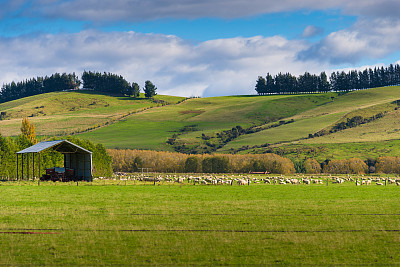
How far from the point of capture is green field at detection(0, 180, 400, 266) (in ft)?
50.0

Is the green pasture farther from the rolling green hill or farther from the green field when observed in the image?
the green field

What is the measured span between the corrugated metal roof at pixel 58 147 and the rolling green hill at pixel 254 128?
7128 cm

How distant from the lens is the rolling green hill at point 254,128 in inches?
5143

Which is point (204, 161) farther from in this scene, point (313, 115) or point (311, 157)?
point (313, 115)

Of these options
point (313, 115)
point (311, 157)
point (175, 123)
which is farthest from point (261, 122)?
point (311, 157)

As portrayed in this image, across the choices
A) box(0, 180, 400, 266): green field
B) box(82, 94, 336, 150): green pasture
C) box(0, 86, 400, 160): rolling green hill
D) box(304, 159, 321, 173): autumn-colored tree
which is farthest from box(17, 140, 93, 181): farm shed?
box(82, 94, 336, 150): green pasture

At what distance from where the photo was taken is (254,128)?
163 meters

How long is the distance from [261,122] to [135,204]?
144 m

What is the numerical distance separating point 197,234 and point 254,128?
145 meters

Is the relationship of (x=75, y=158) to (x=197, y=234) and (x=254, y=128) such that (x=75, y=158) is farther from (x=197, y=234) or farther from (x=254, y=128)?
(x=254, y=128)

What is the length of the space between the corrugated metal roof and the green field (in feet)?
85.2

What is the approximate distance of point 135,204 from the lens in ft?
104

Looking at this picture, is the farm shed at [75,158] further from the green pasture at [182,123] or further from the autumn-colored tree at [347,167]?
the green pasture at [182,123]

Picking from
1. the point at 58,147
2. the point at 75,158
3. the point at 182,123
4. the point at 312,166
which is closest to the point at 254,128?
the point at 182,123
